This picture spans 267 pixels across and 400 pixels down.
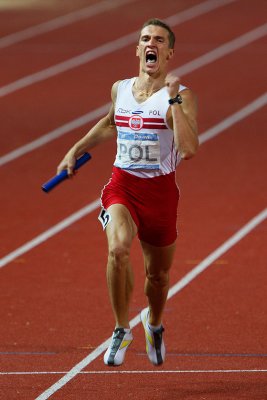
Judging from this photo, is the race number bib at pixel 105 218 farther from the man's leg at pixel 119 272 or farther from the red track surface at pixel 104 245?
the red track surface at pixel 104 245

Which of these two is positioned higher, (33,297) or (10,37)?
(33,297)

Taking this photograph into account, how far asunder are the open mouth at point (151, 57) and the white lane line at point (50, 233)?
3.95 m

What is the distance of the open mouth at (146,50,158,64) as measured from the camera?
24.0 ft

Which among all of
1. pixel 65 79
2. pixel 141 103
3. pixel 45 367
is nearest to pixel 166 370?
pixel 45 367

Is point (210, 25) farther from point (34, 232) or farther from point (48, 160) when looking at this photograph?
point (34, 232)

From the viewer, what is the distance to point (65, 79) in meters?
18.7

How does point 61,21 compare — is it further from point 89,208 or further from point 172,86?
point 172,86

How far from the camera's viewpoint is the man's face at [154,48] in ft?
24.0

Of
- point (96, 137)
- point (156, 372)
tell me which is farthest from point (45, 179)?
point (96, 137)

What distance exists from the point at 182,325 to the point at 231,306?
0.62 m

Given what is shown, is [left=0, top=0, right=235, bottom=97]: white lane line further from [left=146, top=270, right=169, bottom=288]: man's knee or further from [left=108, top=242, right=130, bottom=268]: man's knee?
[left=108, top=242, right=130, bottom=268]: man's knee

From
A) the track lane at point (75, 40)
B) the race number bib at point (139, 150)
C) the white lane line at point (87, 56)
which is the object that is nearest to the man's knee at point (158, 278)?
the race number bib at point (139, 150)

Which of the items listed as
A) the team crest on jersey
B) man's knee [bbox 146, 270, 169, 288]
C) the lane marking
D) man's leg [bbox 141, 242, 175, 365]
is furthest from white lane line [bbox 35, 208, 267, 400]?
the lane marking

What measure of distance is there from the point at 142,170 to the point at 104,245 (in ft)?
14.1
